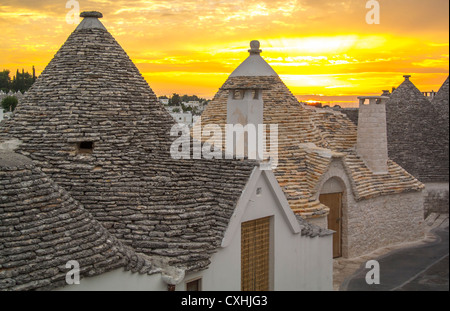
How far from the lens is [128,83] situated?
1487 centimetres

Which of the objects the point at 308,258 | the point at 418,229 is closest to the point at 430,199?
the point at 418,229

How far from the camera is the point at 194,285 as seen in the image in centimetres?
1217

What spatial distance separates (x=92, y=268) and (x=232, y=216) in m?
3.56

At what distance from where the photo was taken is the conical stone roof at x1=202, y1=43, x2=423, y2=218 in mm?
20000

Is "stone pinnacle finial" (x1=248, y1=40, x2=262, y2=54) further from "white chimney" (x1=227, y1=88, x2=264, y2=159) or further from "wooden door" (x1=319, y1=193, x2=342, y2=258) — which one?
"wooden door" (x1=319, y1=193, x2=342, y2=258)

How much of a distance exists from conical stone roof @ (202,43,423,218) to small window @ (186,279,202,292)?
24.0 feet

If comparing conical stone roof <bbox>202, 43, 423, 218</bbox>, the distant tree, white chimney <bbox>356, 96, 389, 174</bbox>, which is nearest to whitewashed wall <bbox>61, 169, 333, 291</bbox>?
conical stone roof <bbox>202, 43, 423, 218</bbox>

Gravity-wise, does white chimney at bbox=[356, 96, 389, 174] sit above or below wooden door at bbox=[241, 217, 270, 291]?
above

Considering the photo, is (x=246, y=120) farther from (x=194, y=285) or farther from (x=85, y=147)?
(x=194, y=285)

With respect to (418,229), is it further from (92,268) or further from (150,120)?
(92,268)

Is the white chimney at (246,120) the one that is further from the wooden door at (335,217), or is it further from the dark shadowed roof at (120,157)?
the wooden door at (335,217)

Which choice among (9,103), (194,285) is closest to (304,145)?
(194,285)

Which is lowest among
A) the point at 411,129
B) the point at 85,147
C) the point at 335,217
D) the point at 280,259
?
the point at 280,259

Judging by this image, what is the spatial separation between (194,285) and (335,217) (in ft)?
33.9
